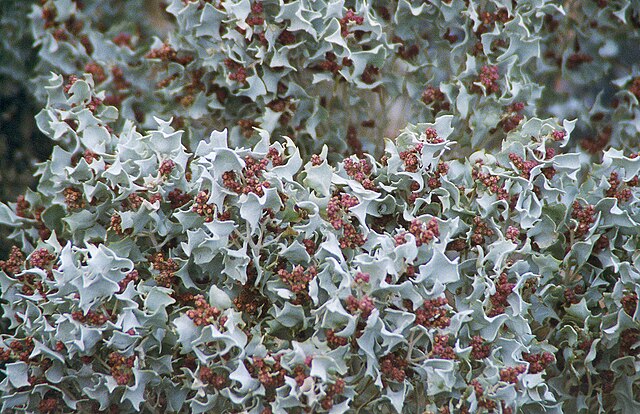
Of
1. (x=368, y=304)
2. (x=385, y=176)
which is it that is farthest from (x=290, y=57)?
(x=368, y=304)

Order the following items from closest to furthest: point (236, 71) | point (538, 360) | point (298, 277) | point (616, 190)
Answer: point (298, 277) < point (538, 360) < point (616, 190) < point (236, 71)

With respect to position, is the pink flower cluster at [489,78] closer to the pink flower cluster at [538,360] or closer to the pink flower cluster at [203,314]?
the pink flower cluster at [538,360]

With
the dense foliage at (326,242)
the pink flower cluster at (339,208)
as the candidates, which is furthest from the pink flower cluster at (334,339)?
the pink flower cluster at (339,208)

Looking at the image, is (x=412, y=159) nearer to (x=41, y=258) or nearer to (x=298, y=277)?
(x=298, y=277)

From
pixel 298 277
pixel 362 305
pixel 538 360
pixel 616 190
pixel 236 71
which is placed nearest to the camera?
pixel 362 305

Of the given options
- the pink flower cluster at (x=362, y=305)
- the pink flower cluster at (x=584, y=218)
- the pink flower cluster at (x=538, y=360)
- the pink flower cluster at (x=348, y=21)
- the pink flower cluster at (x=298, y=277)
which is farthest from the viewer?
the pink flower cluster at (x=348, y=21)

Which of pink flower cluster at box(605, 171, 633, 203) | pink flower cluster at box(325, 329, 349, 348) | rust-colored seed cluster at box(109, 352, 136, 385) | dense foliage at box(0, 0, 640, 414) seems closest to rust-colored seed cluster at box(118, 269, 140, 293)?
dense foliage at box(0, 0, 640, 414)

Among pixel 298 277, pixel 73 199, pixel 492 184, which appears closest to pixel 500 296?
pixel 492 184

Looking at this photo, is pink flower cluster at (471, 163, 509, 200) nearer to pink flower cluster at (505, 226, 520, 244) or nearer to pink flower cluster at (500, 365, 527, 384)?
pink flower cluster at (505, 226, 520, 244)

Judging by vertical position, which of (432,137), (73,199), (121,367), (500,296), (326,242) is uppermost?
(432,137)
